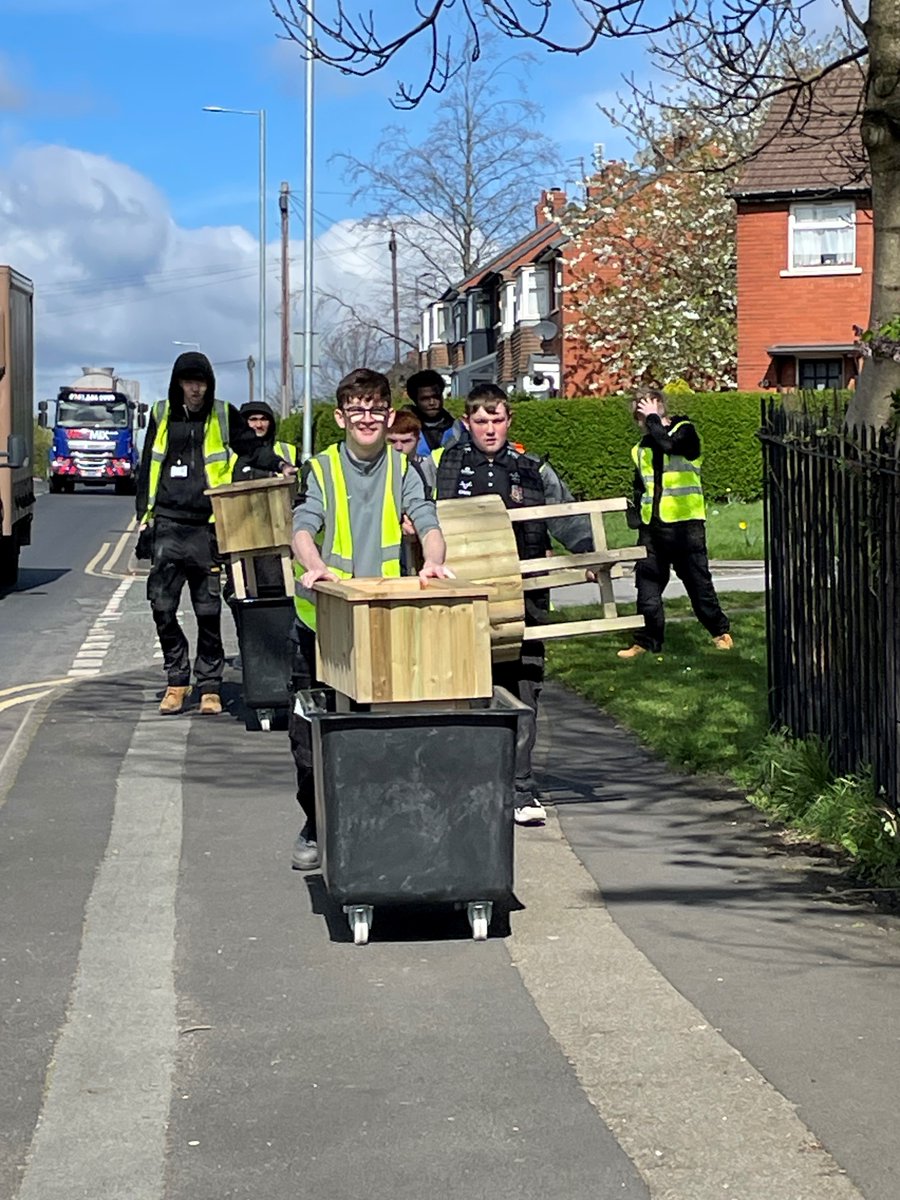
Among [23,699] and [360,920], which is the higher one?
[23,699]

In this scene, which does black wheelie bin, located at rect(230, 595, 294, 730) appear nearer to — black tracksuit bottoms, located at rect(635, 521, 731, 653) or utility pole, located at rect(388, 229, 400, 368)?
black tracksuit bottoms, located at rect(635, 521, 731, 653)

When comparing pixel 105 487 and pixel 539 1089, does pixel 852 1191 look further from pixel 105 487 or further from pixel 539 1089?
pixel 105 487

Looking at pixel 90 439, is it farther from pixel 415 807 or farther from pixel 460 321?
pixel 415 807

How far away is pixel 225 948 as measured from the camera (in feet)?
21.1

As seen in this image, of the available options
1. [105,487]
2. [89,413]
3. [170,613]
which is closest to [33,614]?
[170,613]

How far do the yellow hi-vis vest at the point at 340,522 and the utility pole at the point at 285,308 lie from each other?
4428 centimetres

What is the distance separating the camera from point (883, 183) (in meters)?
9.12

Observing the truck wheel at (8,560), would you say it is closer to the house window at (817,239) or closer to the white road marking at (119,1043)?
the white road marking at (119,1043)

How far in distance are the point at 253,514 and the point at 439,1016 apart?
5909mm

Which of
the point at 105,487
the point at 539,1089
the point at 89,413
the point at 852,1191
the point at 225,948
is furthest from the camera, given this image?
the point at 105,487

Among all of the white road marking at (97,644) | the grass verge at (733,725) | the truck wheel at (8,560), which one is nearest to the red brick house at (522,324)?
the truck wheel at (8,560)

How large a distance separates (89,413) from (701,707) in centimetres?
4875

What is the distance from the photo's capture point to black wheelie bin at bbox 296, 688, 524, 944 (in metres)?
6.42

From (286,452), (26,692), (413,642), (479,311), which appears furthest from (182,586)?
(479,311)
